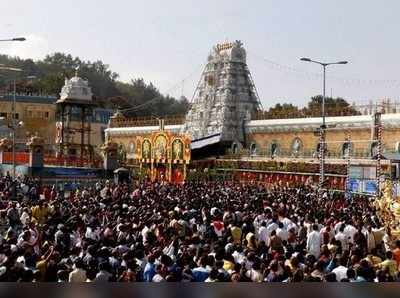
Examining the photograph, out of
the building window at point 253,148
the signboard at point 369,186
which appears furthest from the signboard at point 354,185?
the building window at point 253,148

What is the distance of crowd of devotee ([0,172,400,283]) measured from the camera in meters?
8.74

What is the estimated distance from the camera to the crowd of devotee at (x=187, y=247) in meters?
8.74

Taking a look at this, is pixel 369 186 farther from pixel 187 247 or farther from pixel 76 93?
pixel 76 93

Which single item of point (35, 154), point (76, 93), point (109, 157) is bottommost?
point (109, 157)

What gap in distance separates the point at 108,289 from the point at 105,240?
9333 millimetres

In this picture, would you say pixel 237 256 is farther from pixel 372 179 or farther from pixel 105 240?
pixel 372 179

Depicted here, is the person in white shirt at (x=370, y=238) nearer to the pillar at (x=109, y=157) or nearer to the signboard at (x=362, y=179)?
the signboard at (x=362, y=179)

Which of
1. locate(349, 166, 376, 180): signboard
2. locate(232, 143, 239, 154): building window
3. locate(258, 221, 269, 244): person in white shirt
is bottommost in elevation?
locate(258, 221, 269, 244): person in white shirt

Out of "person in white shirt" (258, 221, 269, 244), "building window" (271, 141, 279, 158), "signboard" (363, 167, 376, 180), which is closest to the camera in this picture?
"person in white shirt" (258, 221, 269, 244)

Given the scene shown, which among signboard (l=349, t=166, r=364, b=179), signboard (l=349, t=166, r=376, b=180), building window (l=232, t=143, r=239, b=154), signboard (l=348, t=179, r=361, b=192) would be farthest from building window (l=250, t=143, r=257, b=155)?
signboard (l=348, t=179, r=361, b=192)

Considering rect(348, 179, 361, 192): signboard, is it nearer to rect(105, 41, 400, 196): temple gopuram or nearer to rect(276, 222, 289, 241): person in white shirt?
rect(105, 41, 400, 196): temple gopuram

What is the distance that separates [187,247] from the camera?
35.9 feet

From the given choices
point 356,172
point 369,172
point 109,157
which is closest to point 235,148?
point 109,157

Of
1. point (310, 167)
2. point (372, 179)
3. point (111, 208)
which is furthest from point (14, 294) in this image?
point (310, 167)
